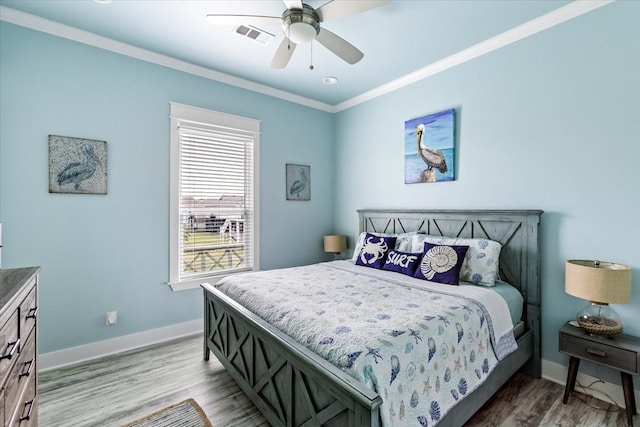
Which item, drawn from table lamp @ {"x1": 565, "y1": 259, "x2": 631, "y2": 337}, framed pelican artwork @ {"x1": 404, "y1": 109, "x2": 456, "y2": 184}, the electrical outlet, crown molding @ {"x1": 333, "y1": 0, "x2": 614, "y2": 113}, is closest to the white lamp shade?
table lamp @ {"x1": 565, "y1": 259, "x2": 631, "y2": 337}

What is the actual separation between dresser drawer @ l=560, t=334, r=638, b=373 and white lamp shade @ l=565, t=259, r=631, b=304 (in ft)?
1.02

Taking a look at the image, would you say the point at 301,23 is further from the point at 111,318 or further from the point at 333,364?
the point at 111,318

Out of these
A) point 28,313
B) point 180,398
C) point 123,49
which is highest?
point 123,49

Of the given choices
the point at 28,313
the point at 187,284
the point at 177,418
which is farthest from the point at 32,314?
the point at 187,284

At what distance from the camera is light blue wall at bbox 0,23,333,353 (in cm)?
246

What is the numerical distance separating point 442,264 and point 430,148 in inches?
55.5

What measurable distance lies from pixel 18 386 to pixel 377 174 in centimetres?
364

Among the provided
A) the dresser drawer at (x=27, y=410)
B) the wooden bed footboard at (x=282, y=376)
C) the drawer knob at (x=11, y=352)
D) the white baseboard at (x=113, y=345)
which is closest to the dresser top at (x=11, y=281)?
the drawer knob at (x=11, y=352)

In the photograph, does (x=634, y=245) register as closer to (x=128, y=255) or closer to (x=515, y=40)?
(x=515, y=40)

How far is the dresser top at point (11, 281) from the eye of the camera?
113cm

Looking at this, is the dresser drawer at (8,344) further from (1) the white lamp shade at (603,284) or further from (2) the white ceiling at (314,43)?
(1) the white lamp shade at (603,284)

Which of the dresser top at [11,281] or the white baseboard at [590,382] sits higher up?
the dresser top at [11,281]

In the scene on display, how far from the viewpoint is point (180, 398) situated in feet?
7.17

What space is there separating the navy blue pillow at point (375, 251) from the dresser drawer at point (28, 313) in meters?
2.58
